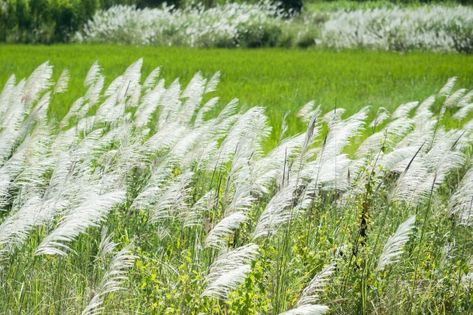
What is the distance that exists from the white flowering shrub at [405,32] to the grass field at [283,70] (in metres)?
0.89

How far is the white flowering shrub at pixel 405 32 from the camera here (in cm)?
1623

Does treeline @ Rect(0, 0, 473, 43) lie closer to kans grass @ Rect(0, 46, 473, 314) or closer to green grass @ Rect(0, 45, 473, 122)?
green grass @ Rect(0, 45, 473, 122)

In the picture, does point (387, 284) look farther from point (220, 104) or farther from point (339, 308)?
point (220, 104)

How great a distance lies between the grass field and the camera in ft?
31.2

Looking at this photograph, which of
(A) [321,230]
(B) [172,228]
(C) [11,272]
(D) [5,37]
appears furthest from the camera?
(D) [5,37]

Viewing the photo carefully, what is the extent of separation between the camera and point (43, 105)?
4281 mm

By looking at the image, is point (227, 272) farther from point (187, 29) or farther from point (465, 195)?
point (187, 29)

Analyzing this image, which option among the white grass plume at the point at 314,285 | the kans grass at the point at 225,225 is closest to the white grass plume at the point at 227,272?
the kans grass at the point at 225,225

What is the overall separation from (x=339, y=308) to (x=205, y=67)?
940 cm

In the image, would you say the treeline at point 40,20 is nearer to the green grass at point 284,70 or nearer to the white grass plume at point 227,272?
the green grass at point 284,70

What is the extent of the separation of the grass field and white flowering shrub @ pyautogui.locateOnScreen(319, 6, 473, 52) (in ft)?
2.91

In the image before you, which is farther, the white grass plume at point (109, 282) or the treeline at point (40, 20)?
the treeline at point (40, 20)

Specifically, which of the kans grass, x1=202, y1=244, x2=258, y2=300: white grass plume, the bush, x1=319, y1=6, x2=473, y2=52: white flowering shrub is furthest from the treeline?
x1=202, y1=244, x2=258, y2=300: white grass plume

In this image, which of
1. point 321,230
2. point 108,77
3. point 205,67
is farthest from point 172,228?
point 205,67
